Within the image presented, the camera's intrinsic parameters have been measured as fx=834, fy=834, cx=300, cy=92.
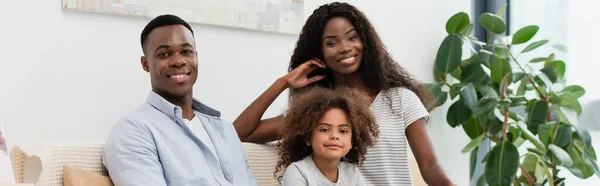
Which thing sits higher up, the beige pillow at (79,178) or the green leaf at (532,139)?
the beige pillow at (79,178)

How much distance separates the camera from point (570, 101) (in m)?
4.21

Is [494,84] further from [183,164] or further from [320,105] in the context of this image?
[183,164]

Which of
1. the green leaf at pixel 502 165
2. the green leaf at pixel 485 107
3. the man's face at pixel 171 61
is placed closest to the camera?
the man's face at pixel 171 61

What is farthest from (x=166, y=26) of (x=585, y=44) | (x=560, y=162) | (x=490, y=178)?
(x=585, y=44)

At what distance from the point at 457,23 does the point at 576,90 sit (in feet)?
2.29

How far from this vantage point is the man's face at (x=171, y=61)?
2.41 meters

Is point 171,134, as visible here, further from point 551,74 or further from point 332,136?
point 551,74

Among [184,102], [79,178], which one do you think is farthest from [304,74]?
[79,178]

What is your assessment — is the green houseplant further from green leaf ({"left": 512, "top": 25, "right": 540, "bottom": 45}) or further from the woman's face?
the woman's face

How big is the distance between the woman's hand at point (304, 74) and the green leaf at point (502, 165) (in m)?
1.45

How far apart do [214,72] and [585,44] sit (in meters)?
2.34

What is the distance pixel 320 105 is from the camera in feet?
8.26

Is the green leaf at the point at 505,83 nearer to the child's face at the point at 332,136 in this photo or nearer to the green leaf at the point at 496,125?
the green leaf at the point at 496,125

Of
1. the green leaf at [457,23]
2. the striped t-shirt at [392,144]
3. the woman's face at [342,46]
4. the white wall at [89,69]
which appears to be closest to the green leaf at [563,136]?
the green leaf at [457,23]
